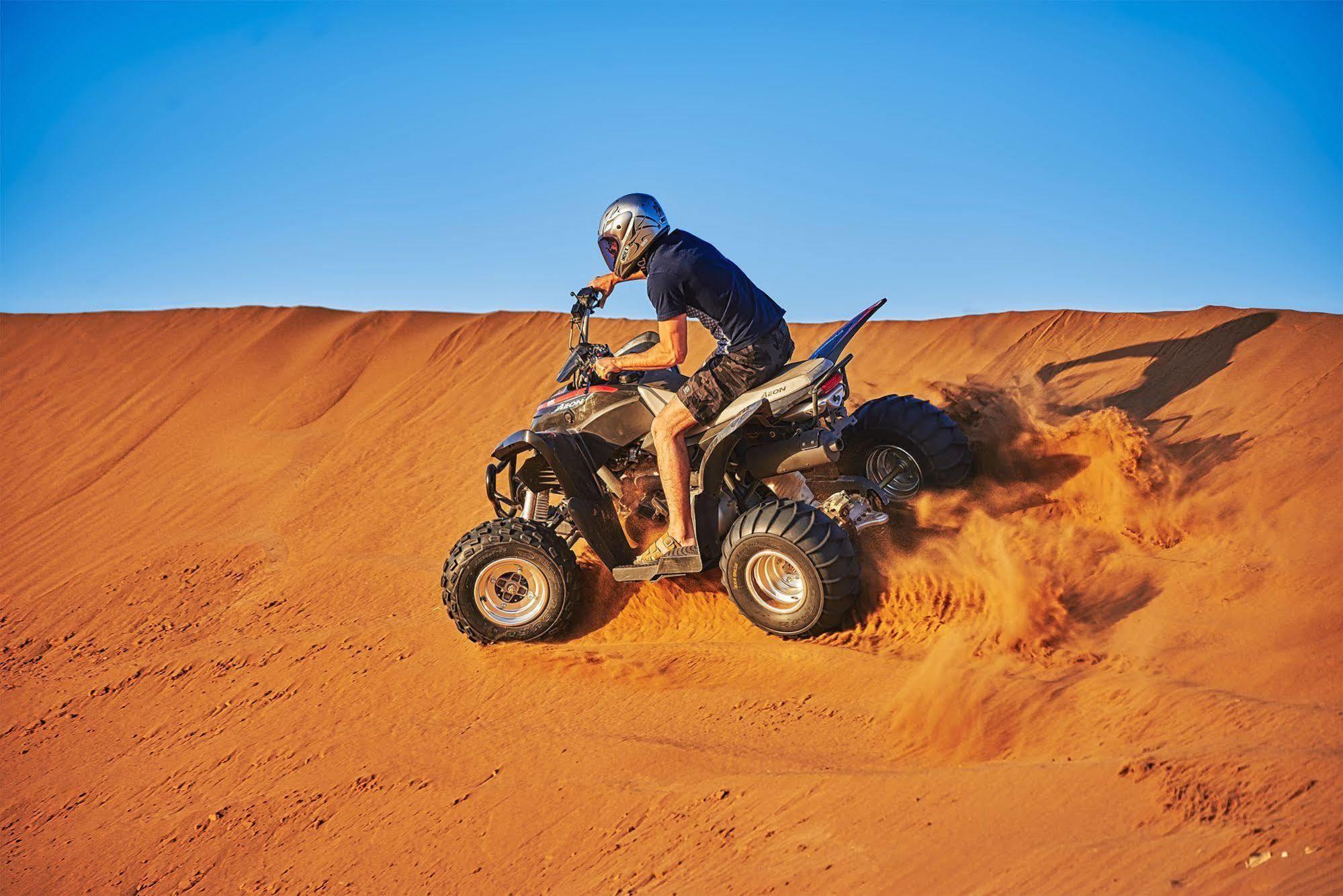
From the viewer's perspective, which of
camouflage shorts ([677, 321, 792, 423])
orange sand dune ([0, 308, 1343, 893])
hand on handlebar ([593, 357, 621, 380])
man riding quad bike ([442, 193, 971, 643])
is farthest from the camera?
hand on handlebar ([593, 357, 621, 380])

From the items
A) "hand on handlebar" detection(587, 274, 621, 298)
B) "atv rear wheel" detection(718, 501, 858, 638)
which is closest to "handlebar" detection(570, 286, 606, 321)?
"hand on handlebar" detection(587, 274, 621, 298)

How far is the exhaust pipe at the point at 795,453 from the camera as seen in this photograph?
555cm

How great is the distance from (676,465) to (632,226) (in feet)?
4.23

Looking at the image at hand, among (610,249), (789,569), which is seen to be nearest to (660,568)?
(789,569)

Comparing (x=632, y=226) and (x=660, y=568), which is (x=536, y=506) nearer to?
(x=660, y=568)

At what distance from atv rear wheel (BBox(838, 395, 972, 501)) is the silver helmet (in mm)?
1829

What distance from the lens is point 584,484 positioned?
19.3 feet

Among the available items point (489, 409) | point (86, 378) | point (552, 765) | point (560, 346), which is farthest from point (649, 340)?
point (86, 378)

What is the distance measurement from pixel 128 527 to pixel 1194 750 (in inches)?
389

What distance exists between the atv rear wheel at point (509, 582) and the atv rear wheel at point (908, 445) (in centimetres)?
200

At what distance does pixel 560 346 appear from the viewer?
13.5 metres

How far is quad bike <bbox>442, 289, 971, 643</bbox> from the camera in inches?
208

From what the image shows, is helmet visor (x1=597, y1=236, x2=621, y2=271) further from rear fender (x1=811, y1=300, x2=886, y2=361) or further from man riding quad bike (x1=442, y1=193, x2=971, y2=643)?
rear fender (x1=811, y1=300, x2=886, y2=361)

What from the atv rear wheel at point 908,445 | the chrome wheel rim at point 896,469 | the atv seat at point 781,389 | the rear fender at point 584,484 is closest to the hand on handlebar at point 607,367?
the rear fender at point 584,484
